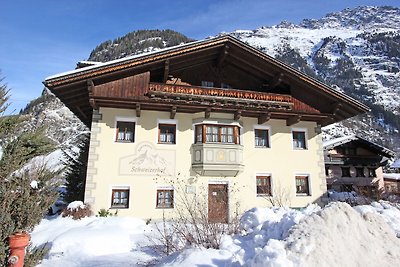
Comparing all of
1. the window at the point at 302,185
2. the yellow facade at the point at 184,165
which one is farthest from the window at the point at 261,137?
the window at the point at 302,185

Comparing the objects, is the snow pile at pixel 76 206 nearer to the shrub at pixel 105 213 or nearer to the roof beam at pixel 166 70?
the shrub at pixel 105 213

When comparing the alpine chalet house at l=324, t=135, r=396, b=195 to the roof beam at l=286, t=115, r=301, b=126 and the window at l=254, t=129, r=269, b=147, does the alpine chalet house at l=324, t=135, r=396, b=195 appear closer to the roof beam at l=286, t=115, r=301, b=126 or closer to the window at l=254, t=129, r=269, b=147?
the roof beam at l=286, t=115, r=301, b=126

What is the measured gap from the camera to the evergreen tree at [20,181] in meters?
4.83

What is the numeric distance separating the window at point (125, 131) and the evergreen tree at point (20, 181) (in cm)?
766

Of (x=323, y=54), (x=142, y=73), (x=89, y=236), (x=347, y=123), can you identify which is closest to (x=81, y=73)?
(x=142, y=73)

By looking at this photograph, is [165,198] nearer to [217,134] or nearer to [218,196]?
[218,196]

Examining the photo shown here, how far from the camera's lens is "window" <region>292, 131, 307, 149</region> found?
16656 mm

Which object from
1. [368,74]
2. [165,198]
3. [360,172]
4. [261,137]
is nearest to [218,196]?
[165,198]

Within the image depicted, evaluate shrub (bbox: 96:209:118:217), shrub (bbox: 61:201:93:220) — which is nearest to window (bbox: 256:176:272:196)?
shrub (bbox: 96:209:118:217)

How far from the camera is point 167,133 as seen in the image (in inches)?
587

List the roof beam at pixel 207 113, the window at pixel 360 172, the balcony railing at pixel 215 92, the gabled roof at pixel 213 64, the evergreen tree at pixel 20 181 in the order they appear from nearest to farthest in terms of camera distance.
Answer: the evergreen tree at pixel 20 181
the gabled roof at pixel 213 64
the balcony railing at pixel 215 92
the roof beam at pixel 207 113
the window at pixel 360 172

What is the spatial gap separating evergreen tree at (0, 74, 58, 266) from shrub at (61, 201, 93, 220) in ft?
20.8

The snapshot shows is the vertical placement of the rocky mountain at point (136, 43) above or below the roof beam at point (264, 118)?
above

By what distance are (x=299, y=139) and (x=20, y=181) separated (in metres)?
14.5
